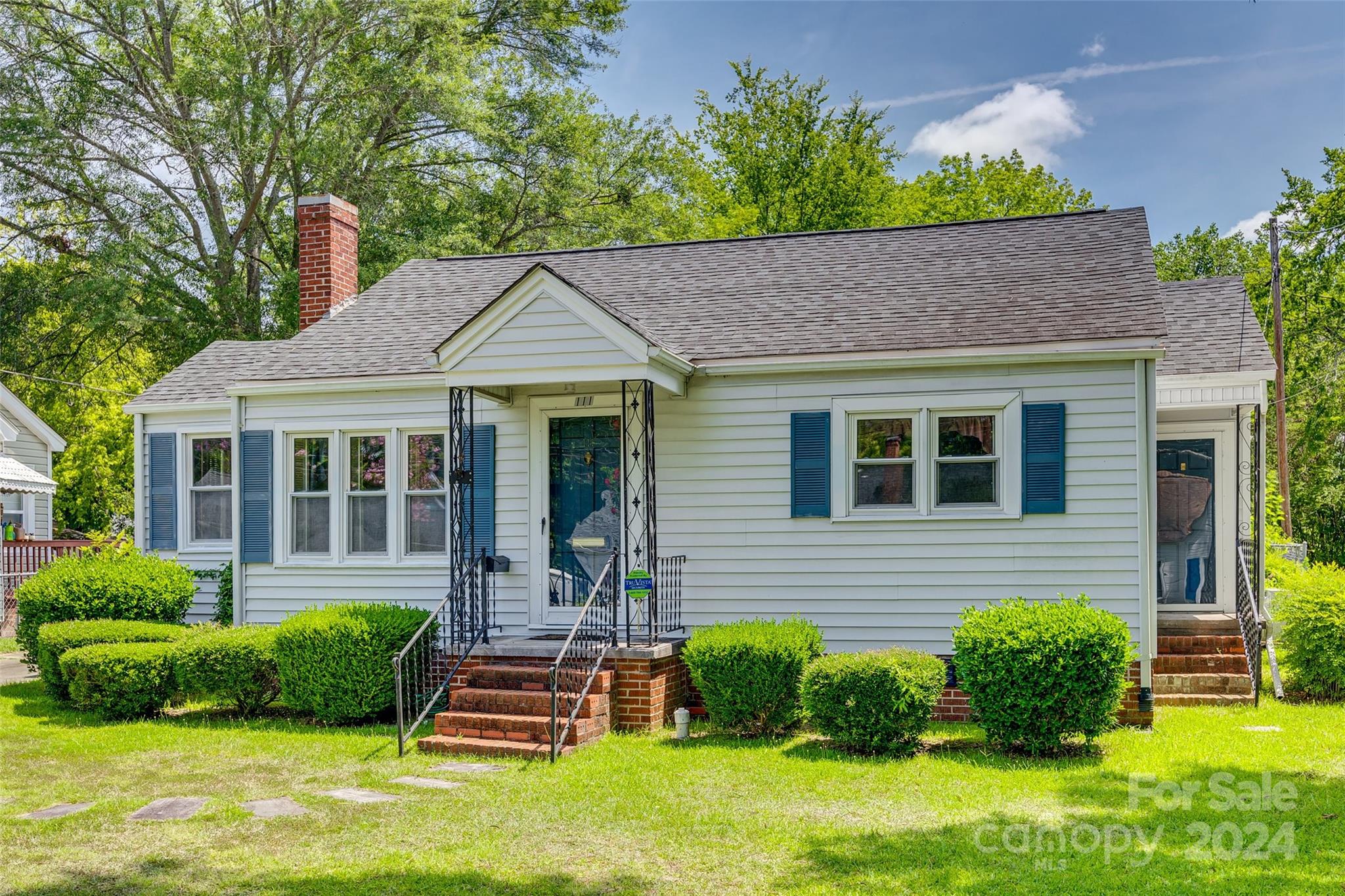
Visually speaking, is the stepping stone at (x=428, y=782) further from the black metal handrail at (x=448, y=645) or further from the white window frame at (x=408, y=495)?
the white window frame at (x=408, y=495)

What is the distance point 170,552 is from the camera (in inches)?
595

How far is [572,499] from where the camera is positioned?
36.9ft

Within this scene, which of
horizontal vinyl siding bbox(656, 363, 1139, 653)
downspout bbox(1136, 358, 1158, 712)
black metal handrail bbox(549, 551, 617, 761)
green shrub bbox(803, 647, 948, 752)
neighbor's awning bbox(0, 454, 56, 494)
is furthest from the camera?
neighbor's awning bbox(0, 454, 56, 494)

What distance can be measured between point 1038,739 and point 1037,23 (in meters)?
16.6

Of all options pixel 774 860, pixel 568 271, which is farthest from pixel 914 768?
pixel 568 271

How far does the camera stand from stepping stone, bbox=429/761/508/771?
8.44m

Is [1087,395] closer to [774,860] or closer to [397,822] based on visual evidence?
[774,860]

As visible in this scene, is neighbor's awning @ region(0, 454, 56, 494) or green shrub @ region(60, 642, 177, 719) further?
neighbor's awning @ region(0, 454, 56, 494)

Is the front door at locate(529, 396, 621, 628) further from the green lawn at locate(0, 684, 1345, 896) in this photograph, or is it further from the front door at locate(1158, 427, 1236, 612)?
the front door at locate(1158, 427, 1236, 612)

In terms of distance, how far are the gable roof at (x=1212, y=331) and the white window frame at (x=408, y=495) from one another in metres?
7.28

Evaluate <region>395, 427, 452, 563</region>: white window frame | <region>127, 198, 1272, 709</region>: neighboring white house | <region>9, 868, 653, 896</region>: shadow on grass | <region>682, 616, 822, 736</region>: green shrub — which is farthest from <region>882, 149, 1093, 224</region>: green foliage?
<region>9, 868, 653, 896</region>: shadow on grass

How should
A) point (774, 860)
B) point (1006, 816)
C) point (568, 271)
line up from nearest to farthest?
point (774, 860), point (1006, 816), point (568, 271)

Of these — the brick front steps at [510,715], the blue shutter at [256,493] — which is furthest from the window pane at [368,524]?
the brick front steps at [510,715]

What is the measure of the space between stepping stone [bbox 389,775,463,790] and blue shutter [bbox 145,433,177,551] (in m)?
8.55
